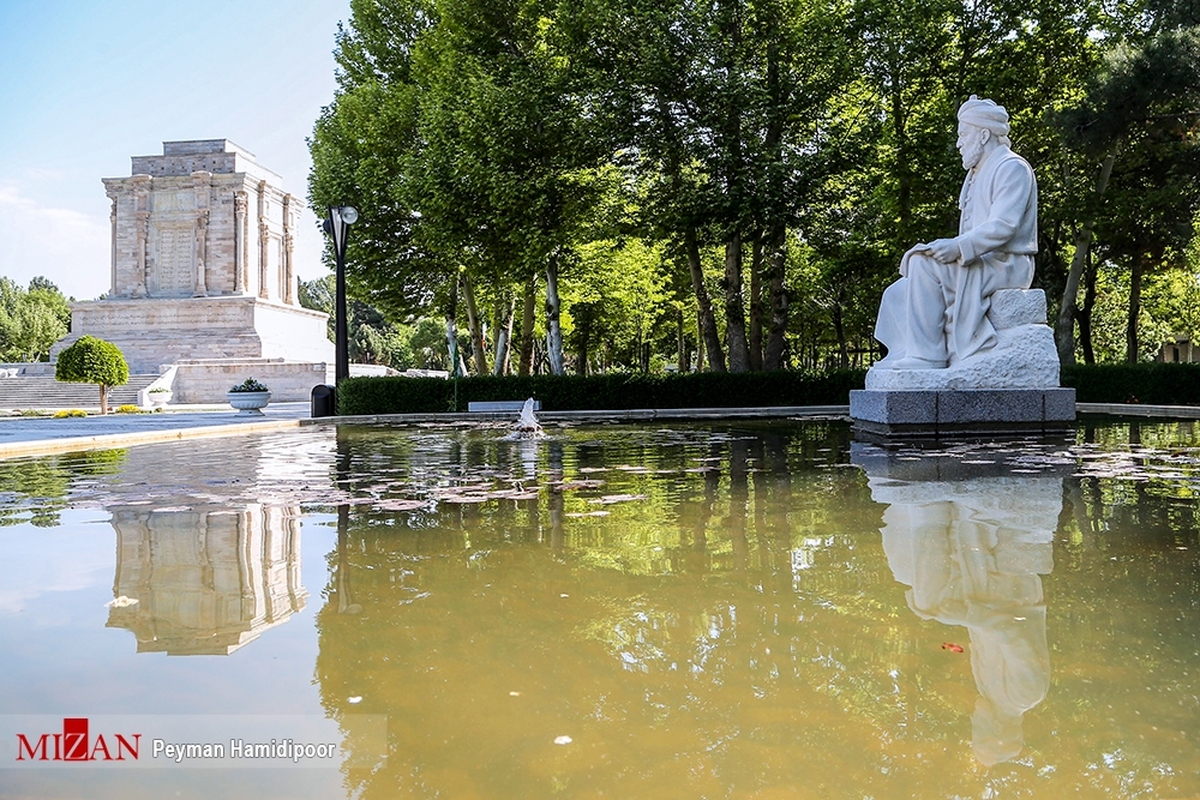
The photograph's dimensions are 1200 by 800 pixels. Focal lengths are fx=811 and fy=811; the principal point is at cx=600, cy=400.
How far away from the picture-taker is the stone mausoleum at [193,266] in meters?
41.3

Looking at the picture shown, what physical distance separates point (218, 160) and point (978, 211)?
143 feet

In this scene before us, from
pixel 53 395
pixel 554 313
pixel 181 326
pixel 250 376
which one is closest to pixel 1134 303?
pixel 554 313

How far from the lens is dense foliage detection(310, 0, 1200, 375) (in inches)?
751

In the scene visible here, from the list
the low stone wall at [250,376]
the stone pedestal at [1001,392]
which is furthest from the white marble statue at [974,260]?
the low stone wall at [250,376]

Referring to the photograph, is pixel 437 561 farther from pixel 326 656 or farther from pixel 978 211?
pixel 978 211

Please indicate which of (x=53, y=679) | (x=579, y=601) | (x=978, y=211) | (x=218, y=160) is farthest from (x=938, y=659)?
(x=218, y=160)

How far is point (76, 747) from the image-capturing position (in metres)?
→ 2.12

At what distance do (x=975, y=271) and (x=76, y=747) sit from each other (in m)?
10.9

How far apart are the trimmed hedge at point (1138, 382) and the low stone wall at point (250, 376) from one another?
93.6 feet

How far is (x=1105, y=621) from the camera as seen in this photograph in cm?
286

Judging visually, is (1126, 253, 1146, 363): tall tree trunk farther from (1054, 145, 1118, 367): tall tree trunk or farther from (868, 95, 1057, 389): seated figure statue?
(868, 95, 1057, 389): seated figure statue

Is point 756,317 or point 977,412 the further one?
point 756,317

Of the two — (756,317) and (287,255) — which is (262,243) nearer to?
(287,255)

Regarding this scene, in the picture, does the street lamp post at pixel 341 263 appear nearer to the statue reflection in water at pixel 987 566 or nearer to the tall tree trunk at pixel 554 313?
the tall tree trunk at pixel 554 313
